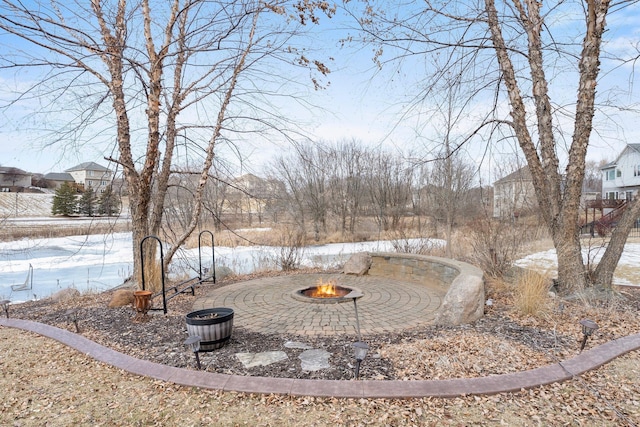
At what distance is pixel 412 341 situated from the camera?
12.0 ft

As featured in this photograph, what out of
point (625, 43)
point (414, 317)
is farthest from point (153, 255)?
point (625, 43)

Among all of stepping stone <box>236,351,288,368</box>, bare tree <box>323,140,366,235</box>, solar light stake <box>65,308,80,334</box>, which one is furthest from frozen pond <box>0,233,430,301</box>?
bare tree <box>323,140,366,235</box>

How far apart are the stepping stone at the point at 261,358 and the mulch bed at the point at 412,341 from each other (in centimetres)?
7

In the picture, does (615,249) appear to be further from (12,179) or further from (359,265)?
(12,179)

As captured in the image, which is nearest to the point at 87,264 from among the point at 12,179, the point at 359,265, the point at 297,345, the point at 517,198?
the point at 12,179

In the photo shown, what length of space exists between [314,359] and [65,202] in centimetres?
2376

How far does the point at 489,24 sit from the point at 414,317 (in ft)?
15.9

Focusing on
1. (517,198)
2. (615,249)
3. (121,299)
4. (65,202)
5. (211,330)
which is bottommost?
(121,299)

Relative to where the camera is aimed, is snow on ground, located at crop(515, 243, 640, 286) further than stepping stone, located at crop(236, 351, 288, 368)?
Yes

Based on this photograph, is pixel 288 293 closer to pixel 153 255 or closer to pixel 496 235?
pixel 153 255

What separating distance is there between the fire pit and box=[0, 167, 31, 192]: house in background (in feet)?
44.1

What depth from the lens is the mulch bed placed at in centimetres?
305

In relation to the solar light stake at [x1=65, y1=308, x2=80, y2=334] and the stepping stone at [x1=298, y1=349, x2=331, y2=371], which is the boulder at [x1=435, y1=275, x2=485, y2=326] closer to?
the stepping stone at [x1=298, y1=349, x2=331, y2=371]

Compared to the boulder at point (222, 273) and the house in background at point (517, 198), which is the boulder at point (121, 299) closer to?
the boulder at point (222, 273)
